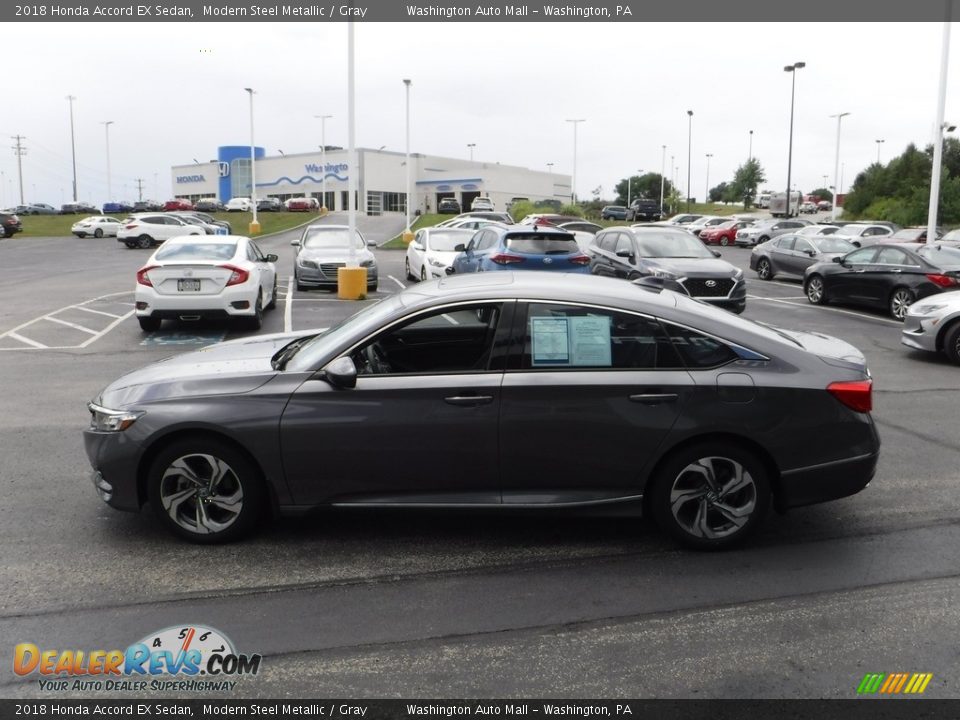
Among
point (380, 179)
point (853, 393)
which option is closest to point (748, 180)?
point (380, 179)

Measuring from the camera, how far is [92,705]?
347 centimetres

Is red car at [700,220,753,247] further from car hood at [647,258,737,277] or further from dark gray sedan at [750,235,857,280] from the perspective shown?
car hood at [647,258,737,277]

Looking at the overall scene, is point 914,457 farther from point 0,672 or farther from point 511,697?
point 0,672

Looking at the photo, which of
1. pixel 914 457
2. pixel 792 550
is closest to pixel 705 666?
pixel 792 550

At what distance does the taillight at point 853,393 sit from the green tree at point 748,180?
3855 inches

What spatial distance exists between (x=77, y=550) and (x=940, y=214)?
53883 millimetres

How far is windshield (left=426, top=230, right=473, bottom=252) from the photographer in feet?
67.4

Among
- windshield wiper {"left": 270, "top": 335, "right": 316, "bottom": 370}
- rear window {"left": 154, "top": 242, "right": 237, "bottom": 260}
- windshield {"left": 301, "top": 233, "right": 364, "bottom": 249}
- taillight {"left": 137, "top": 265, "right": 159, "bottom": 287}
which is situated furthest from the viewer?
windshield {"left": 301, "top": 233, "right": 364, "bottom": 249}

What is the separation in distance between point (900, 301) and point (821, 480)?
13250mm

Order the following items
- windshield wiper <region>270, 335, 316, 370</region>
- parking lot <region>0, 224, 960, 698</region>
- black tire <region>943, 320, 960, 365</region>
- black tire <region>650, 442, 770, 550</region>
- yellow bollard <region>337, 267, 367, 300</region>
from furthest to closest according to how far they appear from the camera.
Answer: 1. yellow bollard <region>337, 267, 367, 300</region>
2. black tire <region>943, 320, 960, 365</region>
3. windshield wiper <region>270, 335, 316, 370</region>
4. black tire <region>650, 442, 770, 550</region>
5. parking lot <region>0, 224, 960, 698</region>

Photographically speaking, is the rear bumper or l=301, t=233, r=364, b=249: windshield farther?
l=301, t=233, r=364, b=249: windshield

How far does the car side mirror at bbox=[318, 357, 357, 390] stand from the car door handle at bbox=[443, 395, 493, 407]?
0.53 metres

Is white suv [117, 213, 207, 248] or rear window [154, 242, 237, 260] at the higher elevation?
white suv [117, 213, 207, 248]

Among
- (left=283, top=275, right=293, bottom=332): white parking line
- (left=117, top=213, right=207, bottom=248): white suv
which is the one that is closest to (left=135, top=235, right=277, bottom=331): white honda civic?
(left=283, top=275, right=293, bottom=332): white parking line
